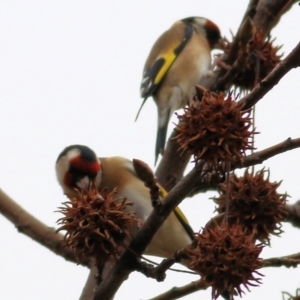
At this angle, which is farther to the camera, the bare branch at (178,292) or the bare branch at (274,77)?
the bare branch at (178,292)

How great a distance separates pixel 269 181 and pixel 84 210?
1.98 feet

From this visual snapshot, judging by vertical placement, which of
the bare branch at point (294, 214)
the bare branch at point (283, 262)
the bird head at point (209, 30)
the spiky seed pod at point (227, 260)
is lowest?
the spiky seed pod at point (227, 260)

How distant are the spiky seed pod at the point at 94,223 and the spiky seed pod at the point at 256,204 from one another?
33 centimetres

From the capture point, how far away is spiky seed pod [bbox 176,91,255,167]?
172 centimetres

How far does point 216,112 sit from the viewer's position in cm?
173

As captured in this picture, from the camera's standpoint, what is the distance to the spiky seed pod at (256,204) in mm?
2061

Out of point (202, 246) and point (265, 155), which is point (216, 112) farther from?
point (202, 246)

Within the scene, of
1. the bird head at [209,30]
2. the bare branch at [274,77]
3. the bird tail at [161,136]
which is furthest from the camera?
the bird head at [209,30]

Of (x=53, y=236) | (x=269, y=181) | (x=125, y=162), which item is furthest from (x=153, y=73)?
(x=269, y=181)

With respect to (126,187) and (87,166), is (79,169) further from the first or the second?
(126,187)

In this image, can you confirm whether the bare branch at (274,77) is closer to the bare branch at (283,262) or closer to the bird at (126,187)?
the bare branch at (283,262)

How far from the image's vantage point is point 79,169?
3.03 m

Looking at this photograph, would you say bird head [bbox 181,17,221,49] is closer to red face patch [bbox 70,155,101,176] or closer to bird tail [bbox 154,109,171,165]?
bird tail [bbox 154,109,171,165]

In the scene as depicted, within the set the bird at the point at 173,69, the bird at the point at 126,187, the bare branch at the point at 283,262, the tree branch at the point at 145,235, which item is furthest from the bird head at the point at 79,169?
the bird at the point at 173,69
